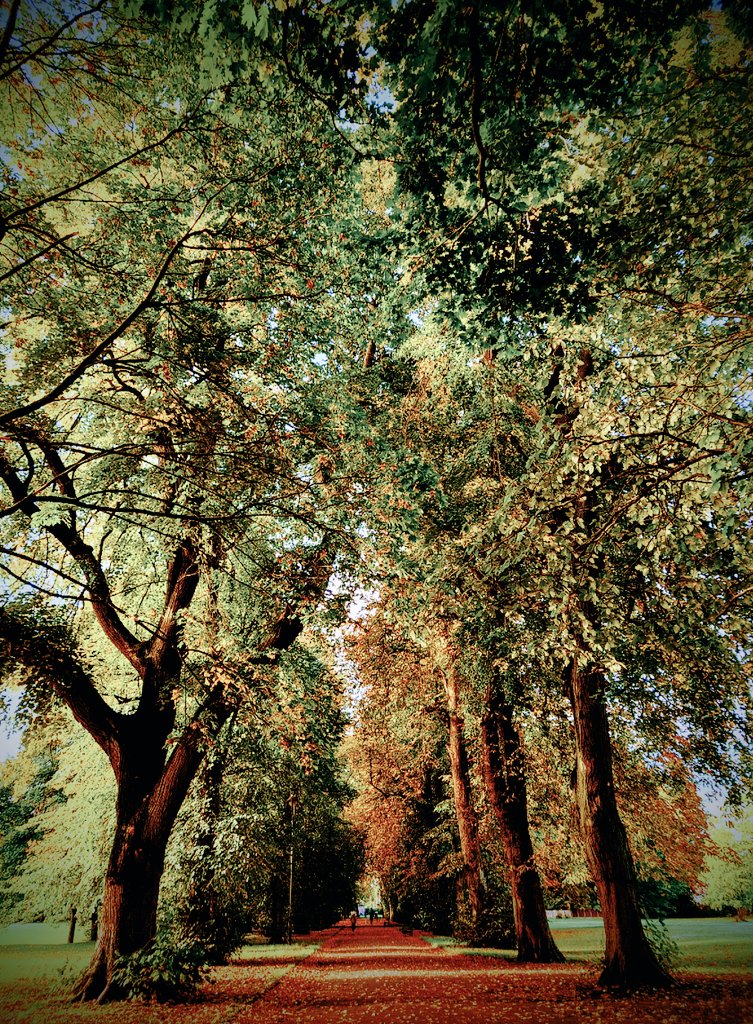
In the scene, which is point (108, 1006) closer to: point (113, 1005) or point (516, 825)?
point (113, 1005)

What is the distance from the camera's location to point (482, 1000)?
8.42 meters

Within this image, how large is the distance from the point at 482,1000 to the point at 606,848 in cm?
340

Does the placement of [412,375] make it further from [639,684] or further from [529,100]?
[639,684]

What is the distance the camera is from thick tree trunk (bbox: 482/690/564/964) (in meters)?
12.7

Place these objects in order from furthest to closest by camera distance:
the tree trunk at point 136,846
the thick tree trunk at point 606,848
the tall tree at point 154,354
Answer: the tree trunk at point 136,846 → the thick tree trunk at point 606,848 → the tall tree at point 154,354

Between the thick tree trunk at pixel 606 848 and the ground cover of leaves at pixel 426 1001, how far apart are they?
0.35 metres

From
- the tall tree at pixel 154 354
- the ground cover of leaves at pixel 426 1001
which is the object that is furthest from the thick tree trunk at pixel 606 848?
the tall tree at pixel 154 354

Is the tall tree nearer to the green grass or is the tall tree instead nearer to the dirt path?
the green grass

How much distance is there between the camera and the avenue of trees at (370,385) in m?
4.48

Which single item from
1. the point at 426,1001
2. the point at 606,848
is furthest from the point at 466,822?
the point at 606,848

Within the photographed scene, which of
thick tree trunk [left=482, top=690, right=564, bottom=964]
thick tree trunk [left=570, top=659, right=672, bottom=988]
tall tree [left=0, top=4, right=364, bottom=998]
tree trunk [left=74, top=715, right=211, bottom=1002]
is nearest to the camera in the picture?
tall tree [left=0, top=4, right=364, bottom=998]

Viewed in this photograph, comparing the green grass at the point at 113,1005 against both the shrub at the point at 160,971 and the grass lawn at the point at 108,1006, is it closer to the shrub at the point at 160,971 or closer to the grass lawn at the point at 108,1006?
the grass lawn at the point at 108,1006

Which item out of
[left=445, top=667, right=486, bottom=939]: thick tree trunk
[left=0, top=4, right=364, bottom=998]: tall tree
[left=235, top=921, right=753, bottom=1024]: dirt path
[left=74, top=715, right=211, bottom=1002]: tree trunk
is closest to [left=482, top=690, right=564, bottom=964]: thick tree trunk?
→ [left=235, top=921, right=753, bottom=1024]: dirt path

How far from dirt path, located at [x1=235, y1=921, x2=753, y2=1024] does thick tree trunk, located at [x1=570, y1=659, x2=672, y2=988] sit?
40 cm
